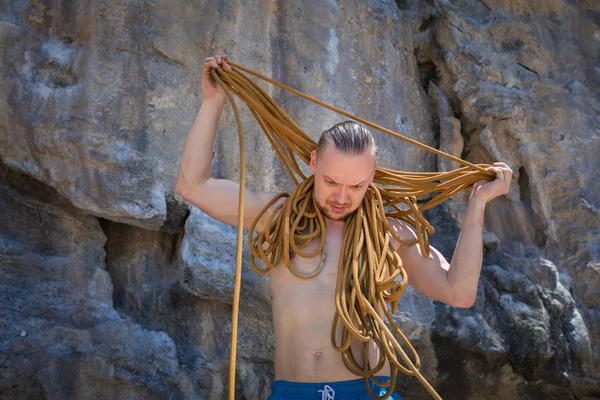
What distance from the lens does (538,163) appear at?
383cm

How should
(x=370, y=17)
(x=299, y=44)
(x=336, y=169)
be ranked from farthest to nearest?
(x=370, y=17) → (x=299, y=44) → (x=336, y=169)

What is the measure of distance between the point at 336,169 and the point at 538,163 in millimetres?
1919

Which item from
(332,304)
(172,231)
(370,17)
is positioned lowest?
(332,304)

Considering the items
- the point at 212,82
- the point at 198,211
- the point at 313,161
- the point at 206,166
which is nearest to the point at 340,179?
the point at 313,161

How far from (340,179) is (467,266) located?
1.70 feet

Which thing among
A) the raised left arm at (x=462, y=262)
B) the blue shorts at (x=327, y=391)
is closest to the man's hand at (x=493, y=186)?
the raised left arm at (x=462, y=262)

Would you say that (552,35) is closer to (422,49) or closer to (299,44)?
(422,49)

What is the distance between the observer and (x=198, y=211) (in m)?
3.21

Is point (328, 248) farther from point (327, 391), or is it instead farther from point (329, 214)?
point (327, 391)

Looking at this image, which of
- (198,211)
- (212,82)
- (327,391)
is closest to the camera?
(327,391)

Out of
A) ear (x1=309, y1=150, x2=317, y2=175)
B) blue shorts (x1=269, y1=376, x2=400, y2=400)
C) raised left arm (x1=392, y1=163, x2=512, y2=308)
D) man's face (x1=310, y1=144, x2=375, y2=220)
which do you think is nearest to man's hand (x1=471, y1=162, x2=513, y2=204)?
raised left arm (x1=392, y1=163, x2=512, y2=308)

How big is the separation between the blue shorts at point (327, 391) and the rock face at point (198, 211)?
3.22ft

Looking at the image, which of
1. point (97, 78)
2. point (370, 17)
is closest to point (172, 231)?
point (97, 78)

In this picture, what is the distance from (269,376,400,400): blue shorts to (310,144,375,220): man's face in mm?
541
